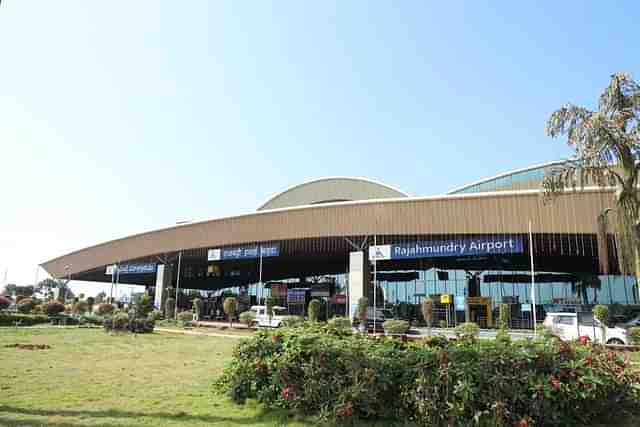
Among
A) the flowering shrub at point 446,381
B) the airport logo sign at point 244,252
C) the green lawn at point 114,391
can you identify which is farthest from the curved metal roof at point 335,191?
the flowering shrub at point 446,381

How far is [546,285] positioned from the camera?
38844 millimetres

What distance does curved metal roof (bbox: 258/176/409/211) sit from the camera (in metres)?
44.2

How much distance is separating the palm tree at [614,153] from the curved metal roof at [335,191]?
3232 centimetres

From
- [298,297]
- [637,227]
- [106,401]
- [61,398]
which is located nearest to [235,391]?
[106,401]

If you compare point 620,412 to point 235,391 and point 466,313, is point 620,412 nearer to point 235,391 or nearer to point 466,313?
point 235,391

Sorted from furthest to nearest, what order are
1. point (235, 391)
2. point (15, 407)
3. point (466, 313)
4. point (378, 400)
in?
point (466, 313)
point (235, 391)
point (15, 407)
point (378, 400)

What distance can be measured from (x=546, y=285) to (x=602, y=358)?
35998 millimetres

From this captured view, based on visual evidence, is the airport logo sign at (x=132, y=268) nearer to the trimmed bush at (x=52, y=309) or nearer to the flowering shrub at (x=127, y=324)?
the trimmed bush at (x=52, y=309)

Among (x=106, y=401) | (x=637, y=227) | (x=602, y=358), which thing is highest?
(x=637, y=227)

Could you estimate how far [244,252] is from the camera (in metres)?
34.2

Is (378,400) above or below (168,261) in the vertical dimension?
below

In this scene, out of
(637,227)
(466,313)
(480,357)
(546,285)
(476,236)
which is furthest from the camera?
(546,285)

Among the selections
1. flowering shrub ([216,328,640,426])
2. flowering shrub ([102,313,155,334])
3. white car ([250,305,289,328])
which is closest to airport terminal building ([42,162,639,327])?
white car ([250,305,289,328])

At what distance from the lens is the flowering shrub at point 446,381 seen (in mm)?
5398
